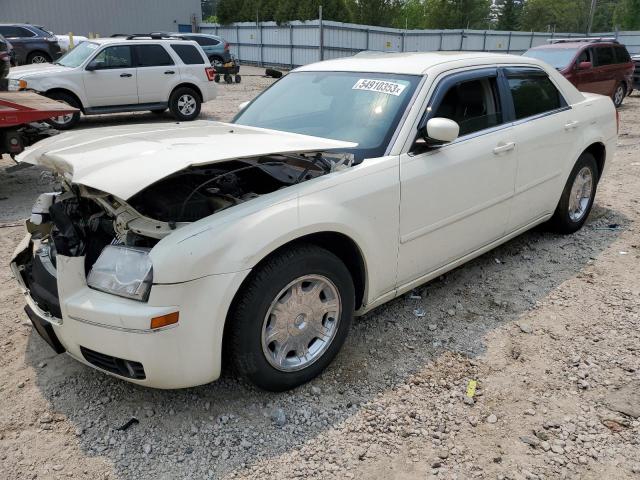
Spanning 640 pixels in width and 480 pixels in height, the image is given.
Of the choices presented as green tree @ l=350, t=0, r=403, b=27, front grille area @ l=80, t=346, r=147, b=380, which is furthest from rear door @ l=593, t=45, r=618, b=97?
green tree @ l=350, t=0, r=403, b=27

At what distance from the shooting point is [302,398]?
9.68 ft

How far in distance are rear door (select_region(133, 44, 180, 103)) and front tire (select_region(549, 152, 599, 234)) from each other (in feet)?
30.3

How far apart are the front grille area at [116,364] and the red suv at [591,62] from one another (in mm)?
12525

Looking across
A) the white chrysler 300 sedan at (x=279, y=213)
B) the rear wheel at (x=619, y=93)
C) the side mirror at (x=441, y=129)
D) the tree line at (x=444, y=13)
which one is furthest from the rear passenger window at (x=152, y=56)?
the tree line at (x=444, y=13)

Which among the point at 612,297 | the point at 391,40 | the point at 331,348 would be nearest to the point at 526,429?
the point at 331,348

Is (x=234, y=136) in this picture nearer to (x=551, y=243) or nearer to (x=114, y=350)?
(x=114, y=350)

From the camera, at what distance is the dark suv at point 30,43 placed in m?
18.6

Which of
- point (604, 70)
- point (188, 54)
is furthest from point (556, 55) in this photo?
point (188, 54)

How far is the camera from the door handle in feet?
12.6

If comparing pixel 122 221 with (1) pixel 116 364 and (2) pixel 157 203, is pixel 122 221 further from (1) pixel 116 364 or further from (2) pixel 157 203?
(1) pixel 116 364

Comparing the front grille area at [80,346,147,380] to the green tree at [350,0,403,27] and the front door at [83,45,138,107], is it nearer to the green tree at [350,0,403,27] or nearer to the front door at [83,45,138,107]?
the front door at [83,45,138,107]

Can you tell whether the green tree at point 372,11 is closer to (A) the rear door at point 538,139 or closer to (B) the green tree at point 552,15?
(A) the rear door at point 538,139

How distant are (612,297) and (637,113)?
41.3 feet

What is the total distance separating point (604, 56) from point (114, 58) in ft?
38.9
